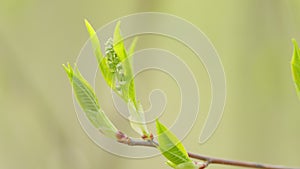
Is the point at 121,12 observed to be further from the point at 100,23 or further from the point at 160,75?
the point at 160,75

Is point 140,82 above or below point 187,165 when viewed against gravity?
above

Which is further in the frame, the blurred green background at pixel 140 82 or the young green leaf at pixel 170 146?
the blurred green background at pixel 140 82

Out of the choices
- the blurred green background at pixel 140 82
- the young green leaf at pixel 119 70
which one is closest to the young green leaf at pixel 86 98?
the young green leaf at pixel 119 70

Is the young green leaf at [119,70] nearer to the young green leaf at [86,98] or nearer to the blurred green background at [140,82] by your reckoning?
the young green leaf at [86,98]

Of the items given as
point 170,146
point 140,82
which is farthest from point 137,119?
point 140,82

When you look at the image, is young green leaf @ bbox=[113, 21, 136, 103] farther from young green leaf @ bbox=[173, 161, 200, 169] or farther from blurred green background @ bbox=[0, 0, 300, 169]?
blurred green background @ bbox=[0, 0, 300, 169]

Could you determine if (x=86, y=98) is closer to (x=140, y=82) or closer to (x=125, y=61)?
(x=125, y=61)
